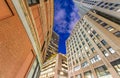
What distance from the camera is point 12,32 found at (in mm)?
8812

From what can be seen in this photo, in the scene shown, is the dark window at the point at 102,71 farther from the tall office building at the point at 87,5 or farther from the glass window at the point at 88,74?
the tall office building at the point at 87,5

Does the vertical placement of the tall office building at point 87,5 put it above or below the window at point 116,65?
below

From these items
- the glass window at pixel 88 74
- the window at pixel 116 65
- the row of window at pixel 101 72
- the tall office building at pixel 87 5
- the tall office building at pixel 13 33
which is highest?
the tall office building at pixel 13 33

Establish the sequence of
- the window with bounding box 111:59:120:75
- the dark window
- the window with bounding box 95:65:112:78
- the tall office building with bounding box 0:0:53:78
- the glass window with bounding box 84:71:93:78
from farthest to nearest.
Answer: the glass window with bounding box 84:71:93:78 → the dark window → the window with bounding box 95:65:112:78 → the window with bounding box 111:59:120:75 → the tall office building with bounding box 0:0:53:78

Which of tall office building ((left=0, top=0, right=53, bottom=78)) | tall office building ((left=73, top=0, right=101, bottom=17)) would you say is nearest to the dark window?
tall office building ((left=0, top=0, right=53, bottom=78))

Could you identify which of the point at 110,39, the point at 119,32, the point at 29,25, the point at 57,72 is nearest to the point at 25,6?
the point at 29,25

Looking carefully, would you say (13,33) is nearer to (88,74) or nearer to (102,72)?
(102,72)

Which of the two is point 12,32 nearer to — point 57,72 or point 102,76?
point 102,76

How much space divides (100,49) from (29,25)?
2201 centimetres

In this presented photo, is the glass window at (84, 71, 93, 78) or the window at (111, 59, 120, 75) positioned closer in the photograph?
the window at (111, 59, 120, 75)

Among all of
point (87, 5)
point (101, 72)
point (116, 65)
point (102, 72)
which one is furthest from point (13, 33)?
point (87, 5)

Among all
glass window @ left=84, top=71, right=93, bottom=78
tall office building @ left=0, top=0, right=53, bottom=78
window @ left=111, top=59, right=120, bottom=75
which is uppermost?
tall office building @ left=0, top=0, right=53, bottom=78

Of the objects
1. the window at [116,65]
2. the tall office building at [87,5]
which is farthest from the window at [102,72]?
the tall office building at [87,5]

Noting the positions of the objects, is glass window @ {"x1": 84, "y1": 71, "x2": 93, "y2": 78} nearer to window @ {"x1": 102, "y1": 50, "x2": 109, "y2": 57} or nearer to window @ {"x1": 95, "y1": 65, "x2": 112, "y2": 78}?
window @ {"x1": 95, "y1": 65, "x2": 112, "y2": 78}
